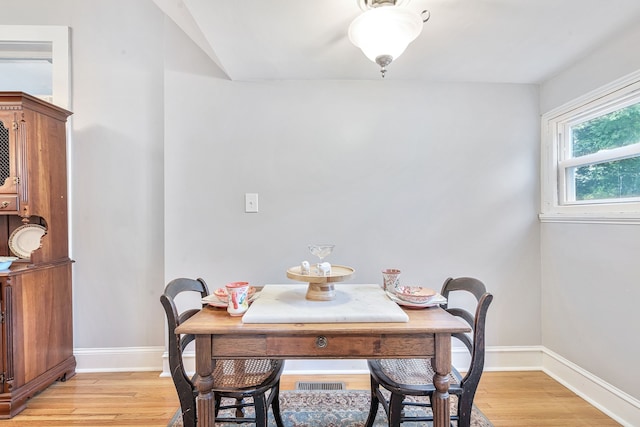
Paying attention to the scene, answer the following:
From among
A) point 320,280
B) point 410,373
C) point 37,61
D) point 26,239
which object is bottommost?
point 410,373

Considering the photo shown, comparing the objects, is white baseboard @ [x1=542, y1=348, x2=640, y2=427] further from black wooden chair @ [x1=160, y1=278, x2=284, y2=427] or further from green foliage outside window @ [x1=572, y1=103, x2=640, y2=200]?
black wooden chair @ [x1=160, y1=278, x2=284, y2=427]

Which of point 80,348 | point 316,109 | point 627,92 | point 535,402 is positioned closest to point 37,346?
point 80,348

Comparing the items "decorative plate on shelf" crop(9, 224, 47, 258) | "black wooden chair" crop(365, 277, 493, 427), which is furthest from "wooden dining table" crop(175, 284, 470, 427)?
"decorative plate on shelf" crop(9, 224, 47, 258)

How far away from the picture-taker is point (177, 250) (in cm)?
213

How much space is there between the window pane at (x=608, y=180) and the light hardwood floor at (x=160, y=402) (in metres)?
1.23

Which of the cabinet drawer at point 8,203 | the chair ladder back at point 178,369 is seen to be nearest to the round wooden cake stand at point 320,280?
the chair ladder back at point 178,369

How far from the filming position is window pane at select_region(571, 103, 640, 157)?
170cm

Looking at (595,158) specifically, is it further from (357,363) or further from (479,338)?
(357,363)

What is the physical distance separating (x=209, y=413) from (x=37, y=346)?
152 centimetres

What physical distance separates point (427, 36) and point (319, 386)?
6.99 feet

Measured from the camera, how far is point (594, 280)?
184 cm

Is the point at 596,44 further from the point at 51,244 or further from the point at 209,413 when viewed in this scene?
the point at 51,244

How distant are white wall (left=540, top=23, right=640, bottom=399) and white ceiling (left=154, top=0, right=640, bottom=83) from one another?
9 centimetres

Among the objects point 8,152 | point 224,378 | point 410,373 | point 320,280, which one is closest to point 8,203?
point 8,152
